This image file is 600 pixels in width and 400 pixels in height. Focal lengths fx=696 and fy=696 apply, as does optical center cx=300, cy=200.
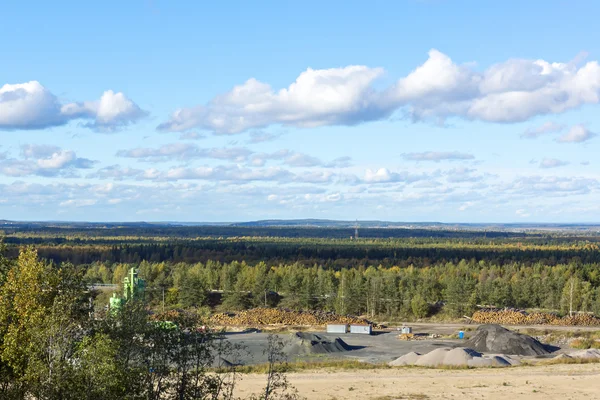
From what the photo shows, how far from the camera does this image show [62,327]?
71.6 feet

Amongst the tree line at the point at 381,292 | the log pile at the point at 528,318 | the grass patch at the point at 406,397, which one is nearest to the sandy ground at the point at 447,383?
the grass patch at the point at 406,397

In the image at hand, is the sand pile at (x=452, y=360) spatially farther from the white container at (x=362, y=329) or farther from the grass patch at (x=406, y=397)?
the white container at (x=362, y=329)

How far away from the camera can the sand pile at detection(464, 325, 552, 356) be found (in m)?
61.4

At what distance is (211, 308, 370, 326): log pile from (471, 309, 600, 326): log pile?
15.9 metres

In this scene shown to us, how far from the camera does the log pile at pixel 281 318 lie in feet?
280

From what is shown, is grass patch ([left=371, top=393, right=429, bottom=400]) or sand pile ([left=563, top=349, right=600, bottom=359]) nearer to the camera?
grass patch ([left=371, top=393, right=429, bottom=400])

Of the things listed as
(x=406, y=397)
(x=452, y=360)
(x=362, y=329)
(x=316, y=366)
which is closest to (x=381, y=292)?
(x=362, y=329)

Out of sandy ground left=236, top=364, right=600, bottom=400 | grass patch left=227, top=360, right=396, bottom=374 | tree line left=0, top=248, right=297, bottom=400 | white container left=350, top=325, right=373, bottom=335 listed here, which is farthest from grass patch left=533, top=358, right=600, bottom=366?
tree line left=0, top=248, right=297, bottom=400

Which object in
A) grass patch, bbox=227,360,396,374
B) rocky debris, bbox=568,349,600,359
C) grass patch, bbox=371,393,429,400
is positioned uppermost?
grass patch, bbox=371,393,429,400

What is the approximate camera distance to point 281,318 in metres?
86.8

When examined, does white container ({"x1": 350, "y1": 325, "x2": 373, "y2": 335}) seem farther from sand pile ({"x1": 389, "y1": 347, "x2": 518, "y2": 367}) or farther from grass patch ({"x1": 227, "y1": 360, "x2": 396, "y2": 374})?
grass patch ({"x1": 227, "y1": 360, "x2": 396, "y2": 374})

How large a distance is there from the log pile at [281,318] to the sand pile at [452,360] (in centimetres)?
2851

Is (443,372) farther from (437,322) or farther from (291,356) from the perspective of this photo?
(437,322)

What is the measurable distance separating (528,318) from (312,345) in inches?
1454
